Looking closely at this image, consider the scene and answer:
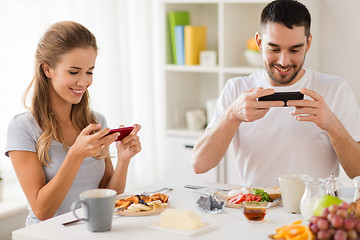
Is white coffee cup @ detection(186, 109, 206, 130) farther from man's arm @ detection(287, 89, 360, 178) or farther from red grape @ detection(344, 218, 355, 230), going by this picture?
red grape @ detection(344, 218, 355, 230)

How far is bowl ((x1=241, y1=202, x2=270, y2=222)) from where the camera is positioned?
1.65 metres

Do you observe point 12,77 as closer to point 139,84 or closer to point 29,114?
point 139,84

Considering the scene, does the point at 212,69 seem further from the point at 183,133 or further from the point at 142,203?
the point at 142,203

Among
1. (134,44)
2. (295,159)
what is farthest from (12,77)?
(295,159)

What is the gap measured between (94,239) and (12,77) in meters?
Result: 2.27

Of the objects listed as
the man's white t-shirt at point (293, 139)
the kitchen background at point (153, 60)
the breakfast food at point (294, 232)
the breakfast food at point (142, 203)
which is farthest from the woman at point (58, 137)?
the kitchen background at point (153, 60)

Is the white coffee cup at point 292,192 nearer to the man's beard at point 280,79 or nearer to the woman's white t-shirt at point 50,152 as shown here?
the man's beard at point 280,79

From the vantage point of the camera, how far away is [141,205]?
1.78 meters

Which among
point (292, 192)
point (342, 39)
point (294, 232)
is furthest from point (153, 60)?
point (294, 232)

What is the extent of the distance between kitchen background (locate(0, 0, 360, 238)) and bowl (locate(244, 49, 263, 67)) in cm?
10

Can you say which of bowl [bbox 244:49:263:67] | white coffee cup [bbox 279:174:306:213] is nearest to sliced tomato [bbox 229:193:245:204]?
white coffee cup [bbox 279:174:306:213]

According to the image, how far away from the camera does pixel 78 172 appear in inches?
86.5

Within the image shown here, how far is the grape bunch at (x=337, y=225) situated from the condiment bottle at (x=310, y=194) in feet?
0.77

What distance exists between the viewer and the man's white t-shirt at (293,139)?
229 cm
